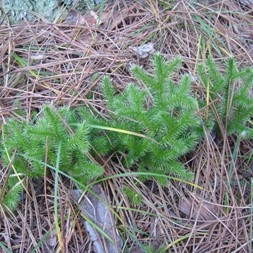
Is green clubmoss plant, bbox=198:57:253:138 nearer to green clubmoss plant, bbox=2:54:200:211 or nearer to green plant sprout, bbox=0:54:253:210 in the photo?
green plant sprout, bbox=0:54:253:210

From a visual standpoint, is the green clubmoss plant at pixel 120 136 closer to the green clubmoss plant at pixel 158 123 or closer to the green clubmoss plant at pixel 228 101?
the green clubmoss plant at pixel 158 123

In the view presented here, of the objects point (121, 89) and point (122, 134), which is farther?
point (121, 89)

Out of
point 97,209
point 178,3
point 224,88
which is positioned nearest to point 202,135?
point 224,88

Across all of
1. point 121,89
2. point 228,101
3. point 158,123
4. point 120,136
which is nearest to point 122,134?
point 120,136

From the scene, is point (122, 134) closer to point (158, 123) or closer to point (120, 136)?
point (120, 136)

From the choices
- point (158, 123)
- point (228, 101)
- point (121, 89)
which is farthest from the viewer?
point (121, 89)

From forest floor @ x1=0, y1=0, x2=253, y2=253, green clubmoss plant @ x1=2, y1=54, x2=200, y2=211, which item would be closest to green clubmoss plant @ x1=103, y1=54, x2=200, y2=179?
green clubmoss plant @ x1=2, y1=54, x2=200, y2=211

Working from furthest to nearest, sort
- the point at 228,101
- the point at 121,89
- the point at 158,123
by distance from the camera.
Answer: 1. the point at 121,89
2. the point at 228,101
3. the point at 158,123

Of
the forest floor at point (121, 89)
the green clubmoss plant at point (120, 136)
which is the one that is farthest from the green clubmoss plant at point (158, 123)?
the forest floor at point (121, 89)

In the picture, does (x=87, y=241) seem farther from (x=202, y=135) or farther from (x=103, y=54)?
(x=103, y=54)
